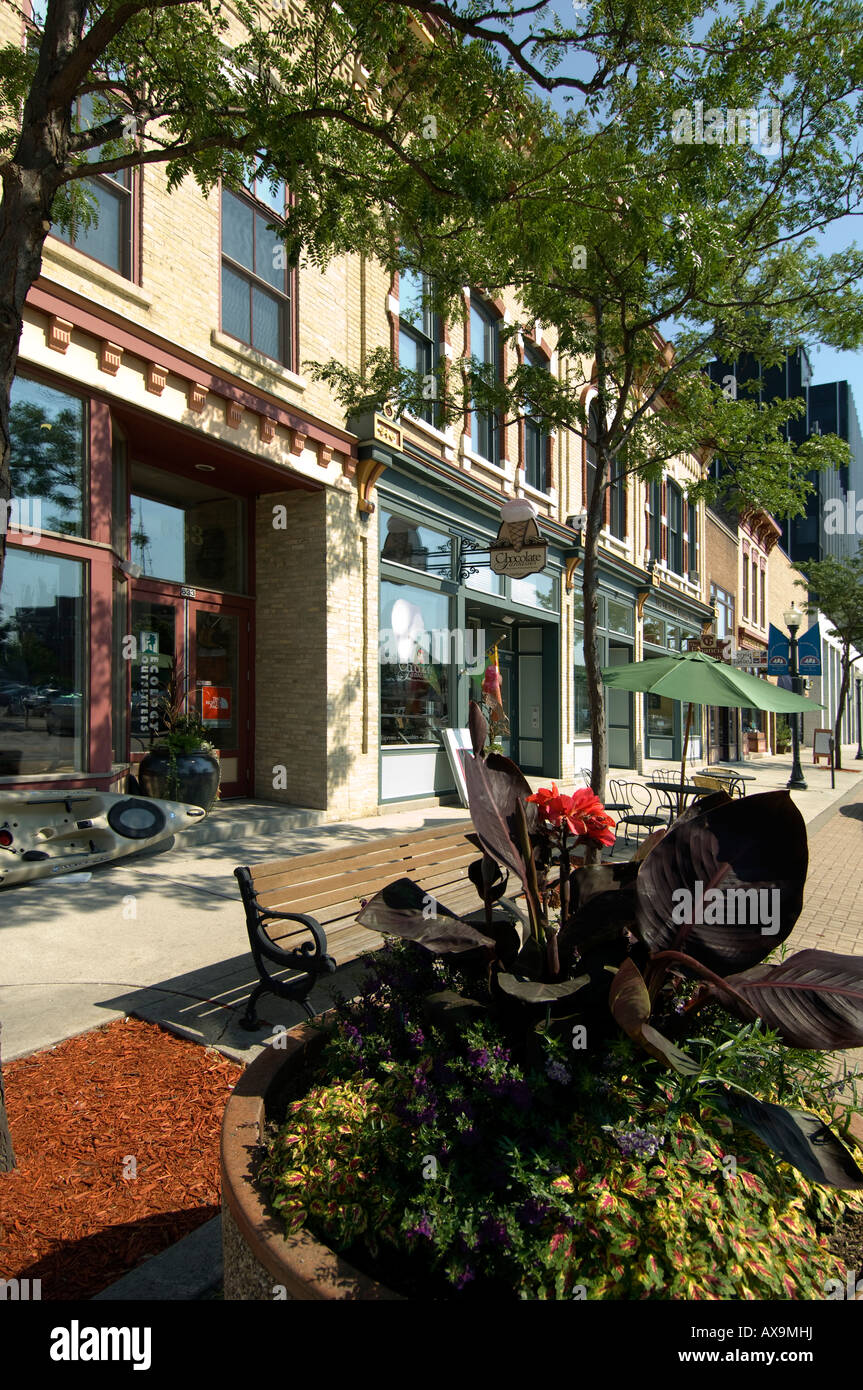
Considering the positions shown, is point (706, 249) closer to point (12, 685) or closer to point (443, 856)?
point (443, 856)

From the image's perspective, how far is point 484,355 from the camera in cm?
1428

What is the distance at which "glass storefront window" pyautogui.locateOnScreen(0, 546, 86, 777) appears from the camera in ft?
23.6

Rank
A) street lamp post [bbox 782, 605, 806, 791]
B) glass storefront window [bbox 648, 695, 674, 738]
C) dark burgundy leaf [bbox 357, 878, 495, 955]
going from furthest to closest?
glass storefront window [bbox 648, 695, 674, 738]
street lamp post [bbox 782, 605, 806, 791]
dark burgundy leaf [bbox 357, 878, 495, 955]

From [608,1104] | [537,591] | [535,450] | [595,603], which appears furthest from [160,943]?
[535,450]

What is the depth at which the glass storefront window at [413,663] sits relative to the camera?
38.2 feet

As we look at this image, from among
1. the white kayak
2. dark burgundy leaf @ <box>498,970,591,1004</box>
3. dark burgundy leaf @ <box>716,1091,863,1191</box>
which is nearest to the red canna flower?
dark burgundy leaf @ <box>498,970,591,1004</box>

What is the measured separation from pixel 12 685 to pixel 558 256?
20.8ft

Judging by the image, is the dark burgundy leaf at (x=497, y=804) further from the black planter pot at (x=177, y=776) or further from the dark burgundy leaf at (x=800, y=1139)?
the black planter pot at (x=177, y=776)

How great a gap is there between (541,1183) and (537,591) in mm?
14971

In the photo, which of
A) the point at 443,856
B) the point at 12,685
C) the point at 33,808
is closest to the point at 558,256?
the point at 443,856

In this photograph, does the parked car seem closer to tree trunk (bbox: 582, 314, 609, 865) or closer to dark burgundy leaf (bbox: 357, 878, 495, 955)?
tree trunk (bbox: 582, 314, 609, 865)

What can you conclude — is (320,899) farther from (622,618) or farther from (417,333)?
(622,618)

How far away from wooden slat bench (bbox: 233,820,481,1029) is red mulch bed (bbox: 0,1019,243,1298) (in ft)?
1.65
